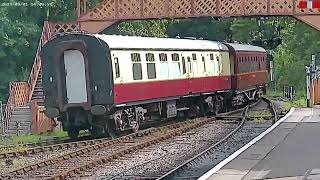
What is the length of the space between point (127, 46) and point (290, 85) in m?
28.1

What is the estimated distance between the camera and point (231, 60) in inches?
1257

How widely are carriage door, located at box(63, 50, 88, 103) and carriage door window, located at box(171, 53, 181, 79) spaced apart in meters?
4.44

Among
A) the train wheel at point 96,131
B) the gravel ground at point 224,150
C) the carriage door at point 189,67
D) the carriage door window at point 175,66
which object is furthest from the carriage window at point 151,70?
the carriage door at point 189,67

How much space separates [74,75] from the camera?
20781 millimetres

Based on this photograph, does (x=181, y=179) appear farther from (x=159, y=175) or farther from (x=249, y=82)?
(x=249, y=82)

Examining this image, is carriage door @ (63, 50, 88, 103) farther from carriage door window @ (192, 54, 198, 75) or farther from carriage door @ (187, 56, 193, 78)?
carriage door window @ (192, 54, 198, 75)

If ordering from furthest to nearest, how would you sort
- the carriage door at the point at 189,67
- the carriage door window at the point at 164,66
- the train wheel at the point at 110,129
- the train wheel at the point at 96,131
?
1. the carriage door at the point at 189,67
2. the carriage door window at the point at 164,66
3. the train wheel at the point at 96,131
4. the train wheel at the point at 110,129

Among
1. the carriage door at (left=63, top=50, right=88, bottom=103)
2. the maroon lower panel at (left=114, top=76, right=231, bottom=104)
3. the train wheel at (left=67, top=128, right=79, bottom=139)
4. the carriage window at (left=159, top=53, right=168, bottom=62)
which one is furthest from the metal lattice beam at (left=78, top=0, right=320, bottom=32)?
the train wheel at (left=67, top=128, right=79, bottom=139)

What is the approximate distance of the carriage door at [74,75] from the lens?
20.7 meters

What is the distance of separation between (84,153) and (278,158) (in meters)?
5.23

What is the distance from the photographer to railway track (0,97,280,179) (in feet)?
46.7

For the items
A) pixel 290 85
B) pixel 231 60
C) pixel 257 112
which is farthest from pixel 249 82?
pixel 290 85

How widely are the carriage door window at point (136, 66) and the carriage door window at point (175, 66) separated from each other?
2859 millimetres

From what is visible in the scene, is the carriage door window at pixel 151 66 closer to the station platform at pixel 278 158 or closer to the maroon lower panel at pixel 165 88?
the maroon lower panel at pixel 165 88
